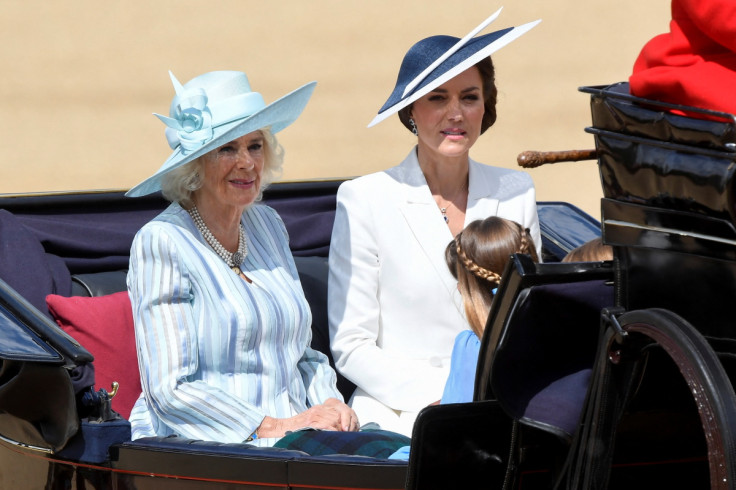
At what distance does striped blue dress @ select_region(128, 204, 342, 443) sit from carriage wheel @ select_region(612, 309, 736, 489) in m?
1.19

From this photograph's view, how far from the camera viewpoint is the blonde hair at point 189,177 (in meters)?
2.58

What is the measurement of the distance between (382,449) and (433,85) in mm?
897

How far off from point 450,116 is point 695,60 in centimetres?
126

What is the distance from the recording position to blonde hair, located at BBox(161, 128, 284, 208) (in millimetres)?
2582

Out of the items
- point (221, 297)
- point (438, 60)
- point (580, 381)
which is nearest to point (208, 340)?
point (221, 297)

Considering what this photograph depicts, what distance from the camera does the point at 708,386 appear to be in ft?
4.41

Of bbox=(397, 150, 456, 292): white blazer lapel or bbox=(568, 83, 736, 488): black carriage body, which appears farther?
bbox=(397, 150, 456, 292): white blazer lapel

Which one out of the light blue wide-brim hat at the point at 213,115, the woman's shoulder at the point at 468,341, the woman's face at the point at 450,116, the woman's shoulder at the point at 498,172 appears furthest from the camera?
the woman's shoulder at the point at 498,172

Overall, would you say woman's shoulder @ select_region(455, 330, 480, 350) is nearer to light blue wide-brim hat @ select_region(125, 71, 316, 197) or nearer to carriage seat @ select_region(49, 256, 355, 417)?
light blue wide-brim hat @ select_region(125, 71, 316, 197)

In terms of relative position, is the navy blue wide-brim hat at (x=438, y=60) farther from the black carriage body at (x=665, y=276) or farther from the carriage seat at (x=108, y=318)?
the black carriage body at (x=665, y=276)

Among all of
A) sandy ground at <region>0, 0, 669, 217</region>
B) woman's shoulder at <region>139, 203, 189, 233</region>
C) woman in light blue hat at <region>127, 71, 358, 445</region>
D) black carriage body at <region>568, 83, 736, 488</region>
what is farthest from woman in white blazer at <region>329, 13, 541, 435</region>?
sandy ground at <region>0, 0, 669, 217</region>

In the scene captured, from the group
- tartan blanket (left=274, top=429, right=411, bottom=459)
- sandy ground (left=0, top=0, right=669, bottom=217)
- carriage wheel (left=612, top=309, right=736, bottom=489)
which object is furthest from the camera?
sandy ground (left=0, top=0, right=669, bottom=217)

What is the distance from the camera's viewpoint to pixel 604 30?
5531 mm

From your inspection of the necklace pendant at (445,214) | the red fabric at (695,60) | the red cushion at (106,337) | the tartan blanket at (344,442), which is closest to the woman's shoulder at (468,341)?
the tartan blanket at (344,442)
